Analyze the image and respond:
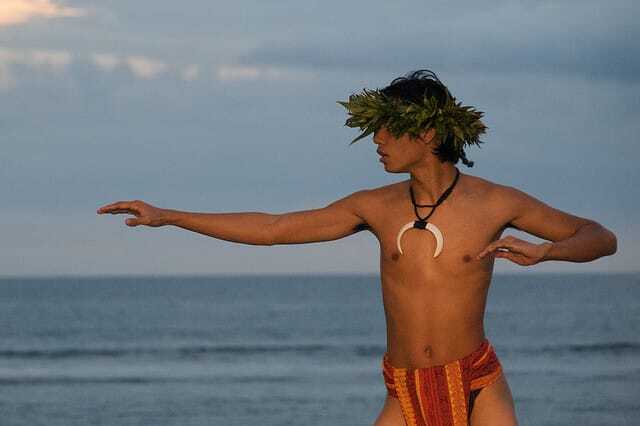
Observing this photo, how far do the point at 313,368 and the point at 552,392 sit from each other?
20.8 feet

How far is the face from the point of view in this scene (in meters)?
5.48

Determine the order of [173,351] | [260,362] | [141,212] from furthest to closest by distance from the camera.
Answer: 1. [173,351]
2. [260,362]
3. [141,212]

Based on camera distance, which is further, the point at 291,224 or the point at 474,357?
the point at 291,224

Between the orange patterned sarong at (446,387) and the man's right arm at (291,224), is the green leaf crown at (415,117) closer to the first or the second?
the man's right arm at (291,224)

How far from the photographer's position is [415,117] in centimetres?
545

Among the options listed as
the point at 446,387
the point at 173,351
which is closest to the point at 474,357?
the point at 446,387

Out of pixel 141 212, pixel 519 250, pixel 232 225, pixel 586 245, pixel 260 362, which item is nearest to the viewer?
pixel 519 250

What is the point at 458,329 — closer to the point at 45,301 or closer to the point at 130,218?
the point at 130,218

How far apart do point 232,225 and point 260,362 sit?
23847 mm

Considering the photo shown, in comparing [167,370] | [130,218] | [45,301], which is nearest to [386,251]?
[130,218]

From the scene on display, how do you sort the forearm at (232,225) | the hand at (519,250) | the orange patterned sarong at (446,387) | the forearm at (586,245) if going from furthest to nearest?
the forearm at (232,225), the orange patterned sarong at (446,387), the forearm at (586,245), the hand at (519,250)

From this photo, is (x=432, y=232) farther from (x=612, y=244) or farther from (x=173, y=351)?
(x=173, y=351)

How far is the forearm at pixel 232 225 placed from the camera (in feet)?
18.7

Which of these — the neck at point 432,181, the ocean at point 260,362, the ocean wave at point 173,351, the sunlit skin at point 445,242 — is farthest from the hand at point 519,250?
the ocean wave at point 173,351
